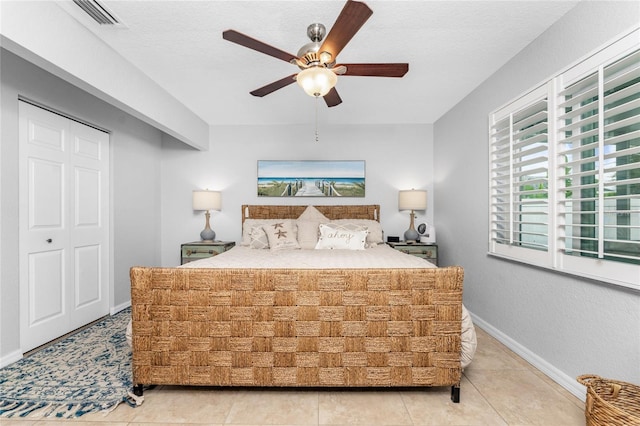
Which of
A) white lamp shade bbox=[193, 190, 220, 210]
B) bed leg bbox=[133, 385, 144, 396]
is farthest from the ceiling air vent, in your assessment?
bed leg bbox=[133, 385, 144, 396]

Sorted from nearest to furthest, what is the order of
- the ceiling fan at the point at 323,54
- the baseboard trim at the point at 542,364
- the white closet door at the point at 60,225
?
the ceiling fan at the point at 323,54
the baseboard trim at the point at 542,364
the white closet door at the point at 60,225

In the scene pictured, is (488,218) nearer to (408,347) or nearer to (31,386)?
(408,347)

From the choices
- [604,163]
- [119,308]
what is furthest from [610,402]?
[119,308]

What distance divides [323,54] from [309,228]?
7.42 ft

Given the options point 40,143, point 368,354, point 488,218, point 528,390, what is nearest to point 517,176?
point 488,218

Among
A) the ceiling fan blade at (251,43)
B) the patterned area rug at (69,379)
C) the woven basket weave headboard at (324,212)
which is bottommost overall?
the patterned area rug at (69,379)

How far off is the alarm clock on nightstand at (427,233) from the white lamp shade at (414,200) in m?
0.27

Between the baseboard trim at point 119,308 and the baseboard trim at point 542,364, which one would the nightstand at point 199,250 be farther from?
the baseboard trim at point 542,364

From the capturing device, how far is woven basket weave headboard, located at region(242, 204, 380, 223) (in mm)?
4355

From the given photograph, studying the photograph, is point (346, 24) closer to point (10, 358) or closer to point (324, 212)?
point (324, 212)

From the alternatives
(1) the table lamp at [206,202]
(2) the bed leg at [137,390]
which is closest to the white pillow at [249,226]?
(1) the table lamp at [206,202]

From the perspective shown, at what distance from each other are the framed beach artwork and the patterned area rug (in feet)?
8.59

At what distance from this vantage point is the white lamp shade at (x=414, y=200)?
4.12m

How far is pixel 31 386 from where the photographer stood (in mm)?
2033
